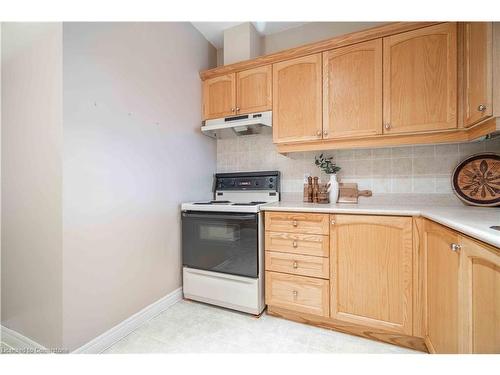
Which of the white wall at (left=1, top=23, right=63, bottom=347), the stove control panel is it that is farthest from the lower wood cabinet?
the white wall at (left=1, top=23, right=63, bottom=347)

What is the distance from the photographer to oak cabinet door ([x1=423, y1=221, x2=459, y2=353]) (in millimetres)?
958

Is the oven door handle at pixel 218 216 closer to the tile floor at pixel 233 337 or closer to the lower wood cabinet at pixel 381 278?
the lower wood cabinet at pixel 381 278

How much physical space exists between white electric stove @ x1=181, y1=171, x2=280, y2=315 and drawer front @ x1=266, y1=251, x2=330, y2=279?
0.30 feet

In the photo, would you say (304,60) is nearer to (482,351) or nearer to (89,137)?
(89,137)

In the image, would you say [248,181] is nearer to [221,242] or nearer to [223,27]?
[221,242]

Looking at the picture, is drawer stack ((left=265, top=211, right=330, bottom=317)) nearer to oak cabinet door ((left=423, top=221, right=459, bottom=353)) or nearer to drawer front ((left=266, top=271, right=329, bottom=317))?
drawer front ((left=266, top=271, right=329, bottom=317))

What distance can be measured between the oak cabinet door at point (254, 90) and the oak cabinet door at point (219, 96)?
Answer: 6 centimetres

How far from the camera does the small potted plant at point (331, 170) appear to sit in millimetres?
1938

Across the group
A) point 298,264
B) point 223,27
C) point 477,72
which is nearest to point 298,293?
point 298,264

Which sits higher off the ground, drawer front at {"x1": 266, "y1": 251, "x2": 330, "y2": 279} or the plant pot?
the plant pot

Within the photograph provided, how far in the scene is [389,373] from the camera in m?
0.55

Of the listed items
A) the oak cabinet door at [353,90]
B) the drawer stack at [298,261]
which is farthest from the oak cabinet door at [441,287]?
the oak cabinet door at [353,90]
